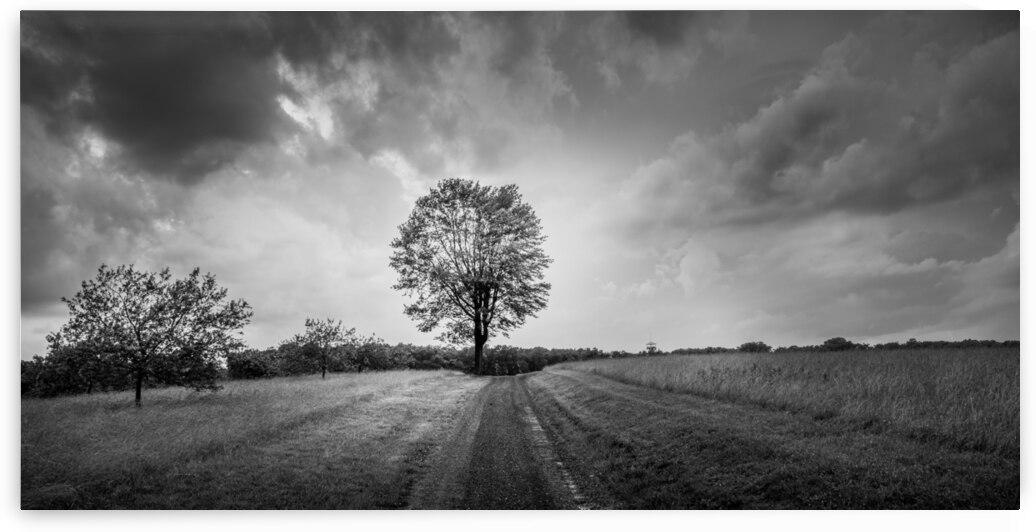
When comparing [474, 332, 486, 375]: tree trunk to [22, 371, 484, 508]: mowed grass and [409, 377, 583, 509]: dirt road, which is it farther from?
[409, 377, 583, 509]: dirt road

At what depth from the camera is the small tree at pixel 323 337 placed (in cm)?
3209

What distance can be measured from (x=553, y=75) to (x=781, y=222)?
6167mm

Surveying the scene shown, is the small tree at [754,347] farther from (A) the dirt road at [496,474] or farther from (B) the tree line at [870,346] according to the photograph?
(A) the dirt road at [496,474]

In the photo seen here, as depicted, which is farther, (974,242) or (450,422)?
(450,422)

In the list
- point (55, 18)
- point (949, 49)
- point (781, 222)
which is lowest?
point (781, 222)

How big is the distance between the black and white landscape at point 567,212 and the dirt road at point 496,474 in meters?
0.07

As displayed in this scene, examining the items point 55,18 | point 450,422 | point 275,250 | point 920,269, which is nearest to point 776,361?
point 920,269

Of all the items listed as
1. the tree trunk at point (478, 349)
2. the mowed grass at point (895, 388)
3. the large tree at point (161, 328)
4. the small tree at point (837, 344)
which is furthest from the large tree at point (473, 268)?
the small tree at point (837, 344)

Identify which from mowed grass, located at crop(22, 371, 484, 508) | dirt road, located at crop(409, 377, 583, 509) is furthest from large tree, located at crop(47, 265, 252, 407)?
dirt road, located at crop(409, 377, 583, 509)

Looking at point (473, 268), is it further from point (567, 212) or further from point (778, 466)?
point (778, 466)

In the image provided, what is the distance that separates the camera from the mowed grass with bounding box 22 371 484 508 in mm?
7539

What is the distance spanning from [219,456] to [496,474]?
15.7ft

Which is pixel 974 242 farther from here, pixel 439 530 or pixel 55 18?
pixel 55 18

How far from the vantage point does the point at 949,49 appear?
1006 centimetres
